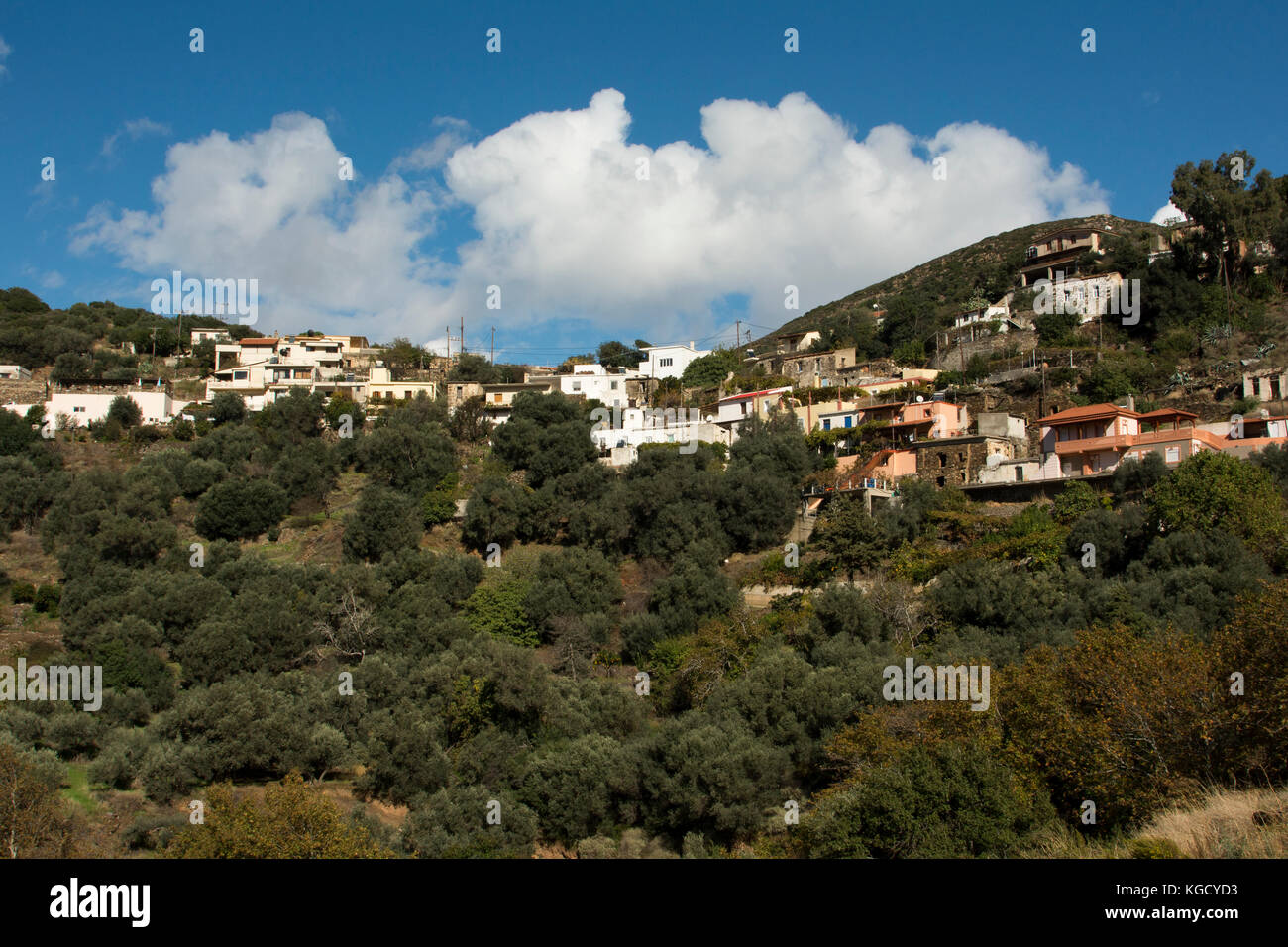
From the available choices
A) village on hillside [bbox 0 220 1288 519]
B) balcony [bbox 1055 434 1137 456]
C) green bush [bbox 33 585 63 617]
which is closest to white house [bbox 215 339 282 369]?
village on hillside [bbox 0 220 1288 519]

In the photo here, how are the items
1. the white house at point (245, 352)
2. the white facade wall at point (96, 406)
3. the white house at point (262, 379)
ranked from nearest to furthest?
the white facade wall at point (96, 406) < the white house at point (262, 379) < the white house at point (245, 352)

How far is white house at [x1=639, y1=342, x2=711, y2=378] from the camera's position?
5725 centimetres

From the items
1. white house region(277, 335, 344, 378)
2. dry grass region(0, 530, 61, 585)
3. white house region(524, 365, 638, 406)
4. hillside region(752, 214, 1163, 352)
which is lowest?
dry grass region(0, 530, 61, 585)

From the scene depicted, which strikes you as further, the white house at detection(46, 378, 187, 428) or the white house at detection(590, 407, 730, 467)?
the white house at detection(46, 378, 187, 428)

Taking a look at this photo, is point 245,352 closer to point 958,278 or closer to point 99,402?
point 99,402

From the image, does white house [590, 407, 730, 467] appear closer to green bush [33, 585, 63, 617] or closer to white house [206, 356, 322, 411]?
white house [206, 356, 322, 411]

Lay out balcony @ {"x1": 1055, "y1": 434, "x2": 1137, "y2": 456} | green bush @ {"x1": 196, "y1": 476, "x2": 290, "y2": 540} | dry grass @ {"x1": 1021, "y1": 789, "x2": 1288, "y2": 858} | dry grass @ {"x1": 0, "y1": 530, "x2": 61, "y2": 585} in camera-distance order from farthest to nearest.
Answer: green bush @ {"x1": 196, "y1": 476, "x2": 290, "y2": 540} → dry grass @ {"x1": 0, "y1": 530, "x2": 61, "y2": 585} → balcony @ {"x1": 1055, "y1": 434, "x2": 1137, "y2": 456} → dry grass @ {"x1": 1021, "y1": 789, "x2": 1288, "y2": 858}

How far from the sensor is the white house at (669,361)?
188 ft

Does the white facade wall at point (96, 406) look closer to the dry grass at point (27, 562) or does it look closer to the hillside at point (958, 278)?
the dry grass at point (27, 562)

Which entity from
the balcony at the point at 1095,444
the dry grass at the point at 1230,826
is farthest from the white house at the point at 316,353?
the dry grass at the point at 1230,826
